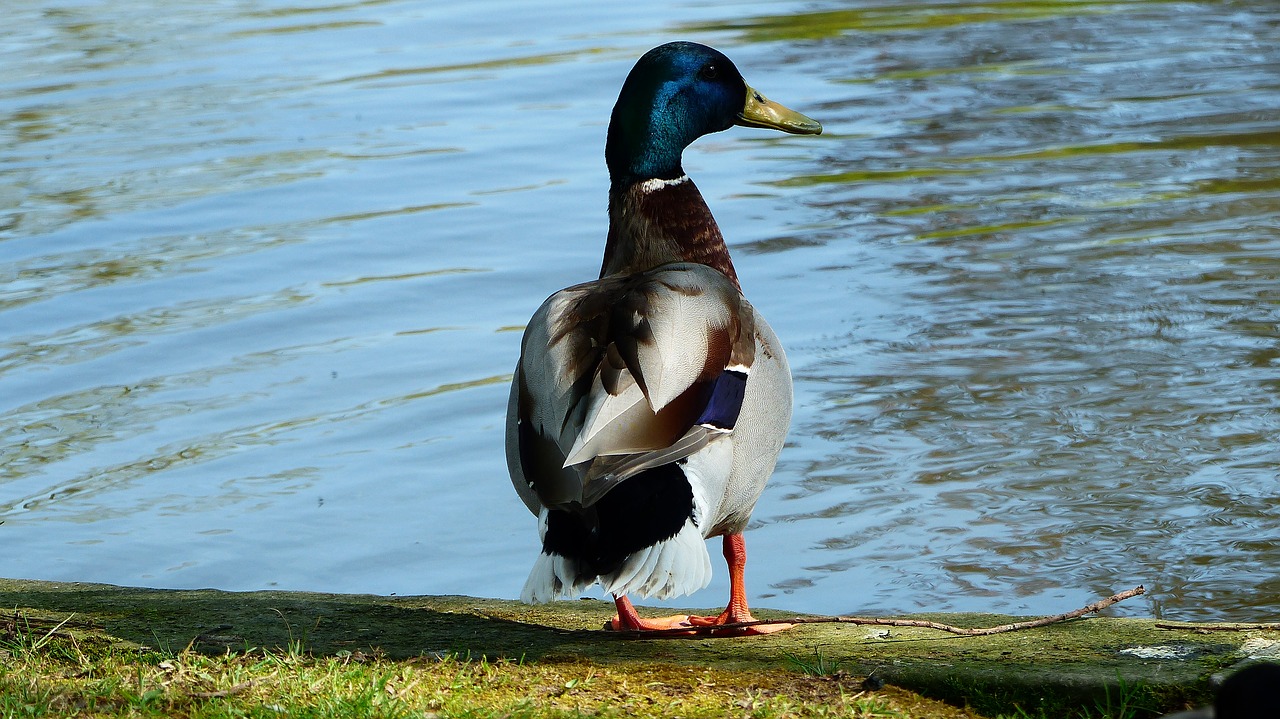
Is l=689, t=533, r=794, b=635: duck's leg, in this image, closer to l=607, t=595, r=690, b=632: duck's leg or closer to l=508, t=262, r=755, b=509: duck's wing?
l=607, t=595, r=690, b=632: duck's leg

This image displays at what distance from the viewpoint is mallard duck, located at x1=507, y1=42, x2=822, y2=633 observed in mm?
3445

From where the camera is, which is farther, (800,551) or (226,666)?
(800,551)

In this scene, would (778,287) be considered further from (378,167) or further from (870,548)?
(378,167)

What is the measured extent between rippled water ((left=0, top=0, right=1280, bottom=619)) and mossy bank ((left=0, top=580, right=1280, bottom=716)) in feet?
4.24

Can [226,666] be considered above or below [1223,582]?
above

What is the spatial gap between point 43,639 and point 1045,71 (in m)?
10.8

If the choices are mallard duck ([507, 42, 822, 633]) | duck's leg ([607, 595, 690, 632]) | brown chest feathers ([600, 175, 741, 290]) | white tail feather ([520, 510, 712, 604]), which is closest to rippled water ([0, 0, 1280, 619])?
duck's leg ([607, 595, 690, 632])

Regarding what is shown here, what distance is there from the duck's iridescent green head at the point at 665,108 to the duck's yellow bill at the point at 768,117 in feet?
0.51

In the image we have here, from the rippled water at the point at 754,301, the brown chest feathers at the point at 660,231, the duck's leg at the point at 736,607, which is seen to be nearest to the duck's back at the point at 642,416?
the duck's leg at the point at 736,607

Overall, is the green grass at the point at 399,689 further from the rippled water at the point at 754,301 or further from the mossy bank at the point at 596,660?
the rippled water at the point at 754,301

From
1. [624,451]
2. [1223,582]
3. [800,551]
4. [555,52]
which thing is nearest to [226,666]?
[624,451]

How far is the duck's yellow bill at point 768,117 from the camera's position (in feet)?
16.9

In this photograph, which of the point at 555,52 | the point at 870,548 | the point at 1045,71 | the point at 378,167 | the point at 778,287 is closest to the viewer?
the point at 870,548

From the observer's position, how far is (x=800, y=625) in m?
4.05
